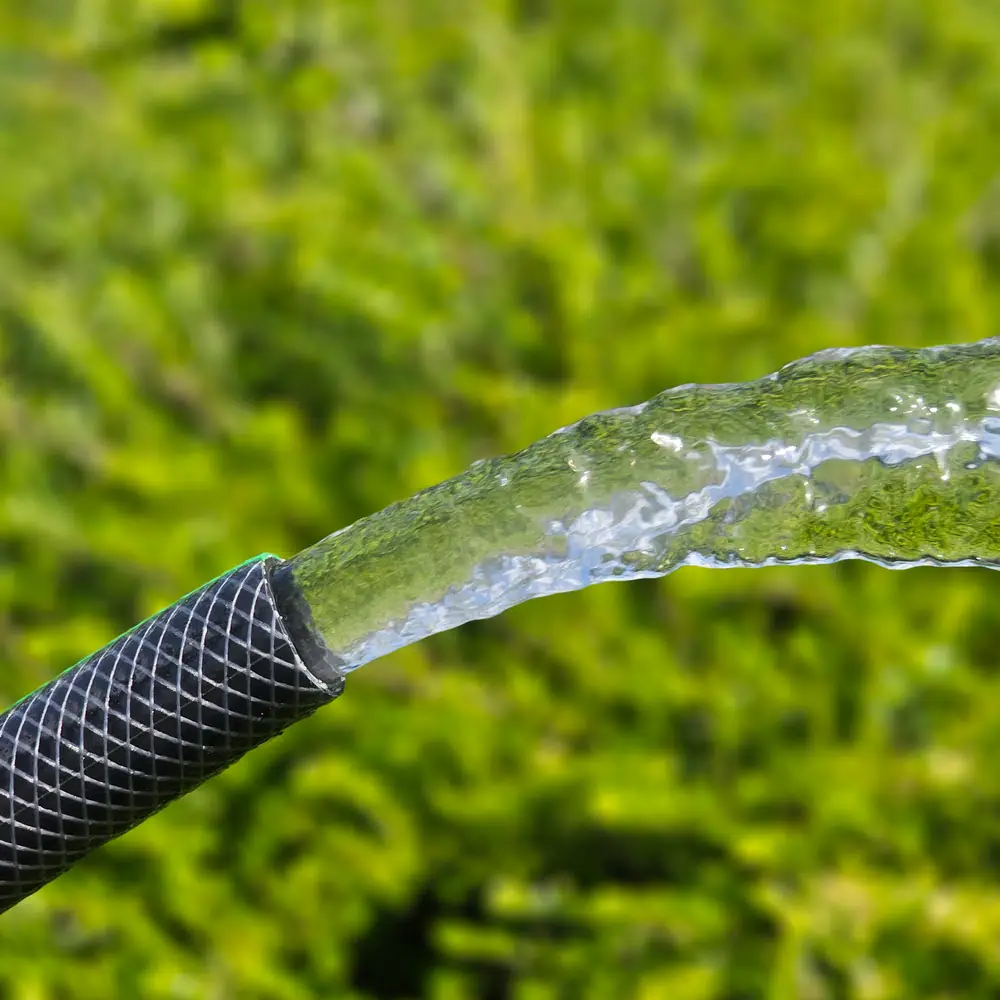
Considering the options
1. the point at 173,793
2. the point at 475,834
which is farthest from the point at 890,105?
the point at 173,793

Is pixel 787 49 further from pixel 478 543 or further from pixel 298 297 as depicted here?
pixel 478 543

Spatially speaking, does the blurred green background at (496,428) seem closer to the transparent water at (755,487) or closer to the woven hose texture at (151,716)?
the transparent water at (755,487)

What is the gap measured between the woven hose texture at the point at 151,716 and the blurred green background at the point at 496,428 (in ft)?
2.24

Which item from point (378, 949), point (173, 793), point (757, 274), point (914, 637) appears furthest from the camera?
point (757, 274)

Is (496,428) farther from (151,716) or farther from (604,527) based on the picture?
(151,716)

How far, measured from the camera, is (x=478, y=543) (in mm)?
547

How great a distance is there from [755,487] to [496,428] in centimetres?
95

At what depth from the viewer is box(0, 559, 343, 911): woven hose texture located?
18.4 inches

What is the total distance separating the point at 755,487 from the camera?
58cm

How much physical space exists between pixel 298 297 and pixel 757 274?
659 millimetres

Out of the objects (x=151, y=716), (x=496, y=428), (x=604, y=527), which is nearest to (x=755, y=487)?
(x=604, y=527)

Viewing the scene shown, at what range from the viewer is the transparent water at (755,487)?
560 mm

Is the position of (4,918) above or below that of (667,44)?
below

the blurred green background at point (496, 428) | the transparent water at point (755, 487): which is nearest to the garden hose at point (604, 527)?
the transparent water at point (755, 487)
